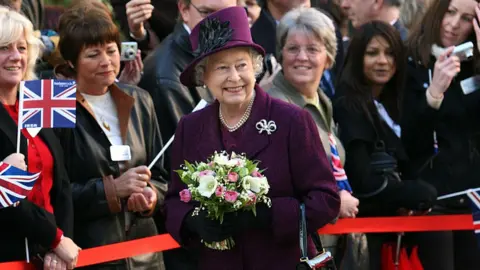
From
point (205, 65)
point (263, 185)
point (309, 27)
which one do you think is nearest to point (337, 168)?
point (309, 27)

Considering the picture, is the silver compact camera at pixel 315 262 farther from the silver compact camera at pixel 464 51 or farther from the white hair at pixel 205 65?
the silver compact camera at pixel 464 51

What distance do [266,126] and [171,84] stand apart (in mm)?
2050

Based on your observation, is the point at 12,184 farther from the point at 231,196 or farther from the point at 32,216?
the point at 231,196

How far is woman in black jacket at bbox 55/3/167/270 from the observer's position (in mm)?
7305

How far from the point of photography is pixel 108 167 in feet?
24.4

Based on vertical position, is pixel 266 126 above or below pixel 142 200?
above

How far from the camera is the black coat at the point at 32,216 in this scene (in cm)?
655

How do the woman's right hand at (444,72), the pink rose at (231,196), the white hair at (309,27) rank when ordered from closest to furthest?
1. the pink rose at (231,196)
2. the white hair at (309,27)
3. the woman's right hand at (444,72)

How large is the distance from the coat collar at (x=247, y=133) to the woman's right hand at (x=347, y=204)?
72.9 inches

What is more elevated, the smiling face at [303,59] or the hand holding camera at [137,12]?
the hand holding camera at [137,12]

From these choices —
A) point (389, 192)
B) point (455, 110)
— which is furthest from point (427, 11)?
point (389, 192)

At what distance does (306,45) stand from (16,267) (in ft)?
9.25

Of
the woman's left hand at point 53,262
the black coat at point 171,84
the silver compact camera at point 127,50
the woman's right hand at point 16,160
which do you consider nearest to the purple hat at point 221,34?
the woman's right hand at point 16,160

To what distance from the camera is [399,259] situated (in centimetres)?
855
